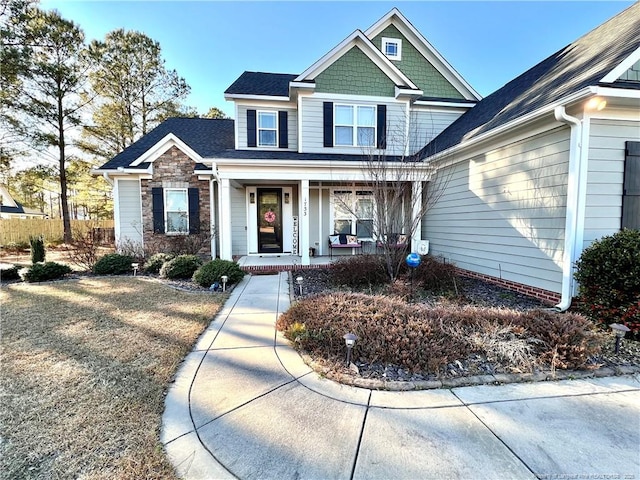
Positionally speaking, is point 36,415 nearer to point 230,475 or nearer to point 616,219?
point 230,475

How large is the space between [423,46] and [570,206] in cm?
864

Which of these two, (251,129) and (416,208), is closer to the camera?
(416,208)

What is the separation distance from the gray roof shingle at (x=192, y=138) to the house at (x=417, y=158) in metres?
0.08

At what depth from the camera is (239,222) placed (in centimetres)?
1020

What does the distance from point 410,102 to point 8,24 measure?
57.6 ft

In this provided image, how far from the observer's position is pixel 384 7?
Result: 34.4ft

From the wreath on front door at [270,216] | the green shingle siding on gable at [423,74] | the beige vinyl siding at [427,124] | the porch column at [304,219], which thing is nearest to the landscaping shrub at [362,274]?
the porch column at [304,219]

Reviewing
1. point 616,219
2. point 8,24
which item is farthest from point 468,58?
point 8,24

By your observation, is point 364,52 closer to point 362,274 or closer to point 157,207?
point 362,274

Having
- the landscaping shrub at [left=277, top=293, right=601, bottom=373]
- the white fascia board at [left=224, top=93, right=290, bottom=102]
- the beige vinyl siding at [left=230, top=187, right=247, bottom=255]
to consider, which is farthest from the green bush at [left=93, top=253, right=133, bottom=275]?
the landscaping shrub at [left=277, top=293, right=601, bottom=373]

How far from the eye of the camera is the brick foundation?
17.0ft

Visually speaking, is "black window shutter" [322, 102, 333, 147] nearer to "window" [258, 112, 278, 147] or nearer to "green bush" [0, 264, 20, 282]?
"window" [258, 112, 278, 147]

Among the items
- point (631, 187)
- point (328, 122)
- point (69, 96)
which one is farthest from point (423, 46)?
point (69, 96)

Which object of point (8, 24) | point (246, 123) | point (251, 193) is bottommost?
point (251, 193)
